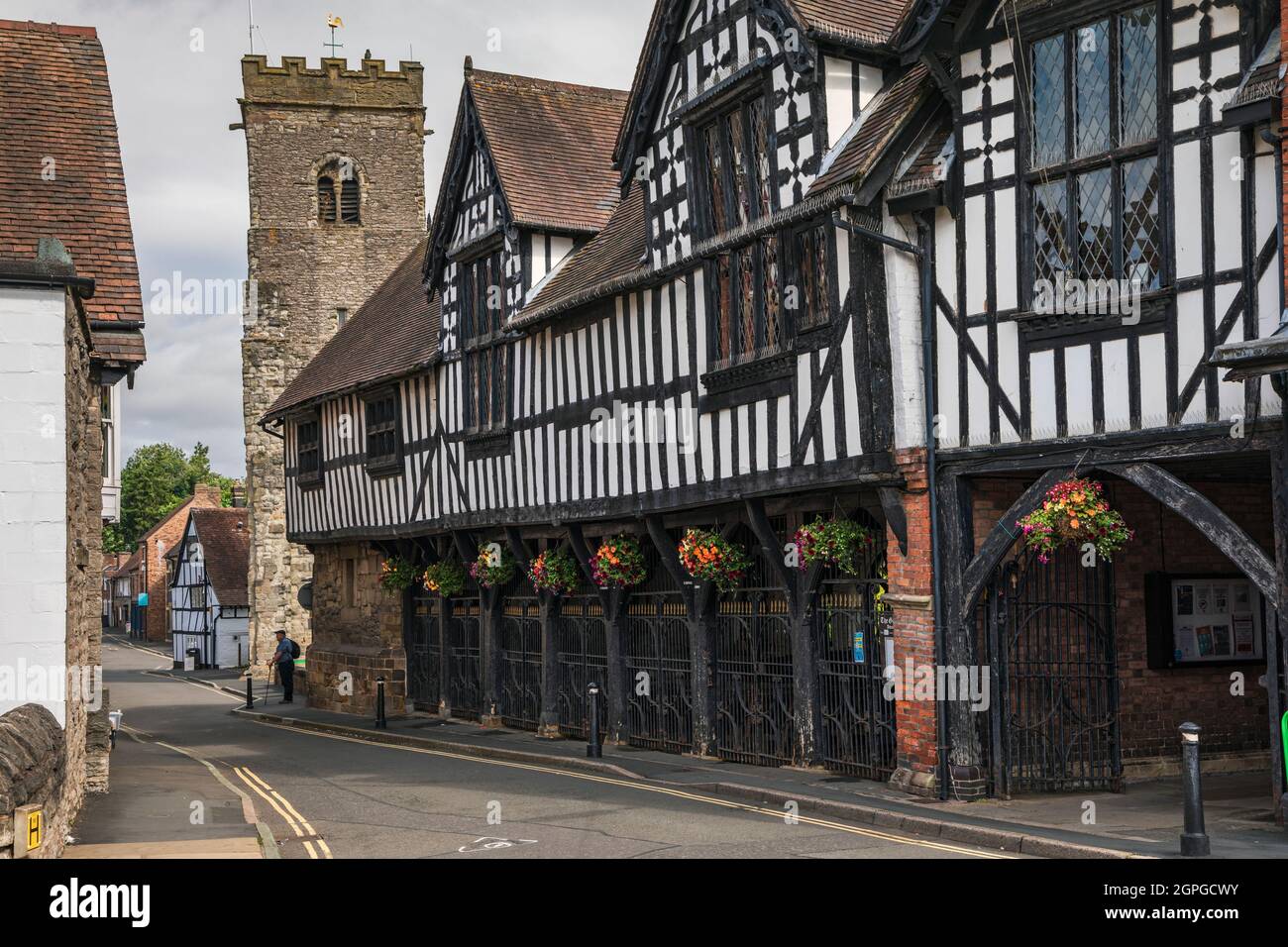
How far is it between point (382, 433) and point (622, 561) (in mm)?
9498

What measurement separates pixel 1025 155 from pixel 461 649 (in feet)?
51.7

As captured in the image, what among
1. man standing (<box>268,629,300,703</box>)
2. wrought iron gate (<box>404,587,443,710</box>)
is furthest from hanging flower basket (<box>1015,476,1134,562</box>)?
man standing (<box>268,629,300,703</box>)

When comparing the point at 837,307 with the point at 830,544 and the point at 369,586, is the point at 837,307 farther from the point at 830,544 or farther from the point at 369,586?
the point at 369,586

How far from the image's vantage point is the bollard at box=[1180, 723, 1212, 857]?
30.9 feet

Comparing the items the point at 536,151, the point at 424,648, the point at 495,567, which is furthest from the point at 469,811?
the point at 424,648

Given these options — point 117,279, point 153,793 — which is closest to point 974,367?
point 117,279

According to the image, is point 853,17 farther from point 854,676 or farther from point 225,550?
point 225,550

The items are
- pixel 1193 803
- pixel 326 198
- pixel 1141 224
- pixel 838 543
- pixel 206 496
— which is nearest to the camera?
pixel 1193 803

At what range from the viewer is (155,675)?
173 ft

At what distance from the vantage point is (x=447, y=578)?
24672 millimetres

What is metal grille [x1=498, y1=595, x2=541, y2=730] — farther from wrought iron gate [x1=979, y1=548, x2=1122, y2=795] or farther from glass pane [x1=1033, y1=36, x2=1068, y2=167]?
glass pane [x1=1033, y1=36, x2=1068, y2=167]

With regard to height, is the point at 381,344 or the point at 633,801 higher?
the point at 381,344

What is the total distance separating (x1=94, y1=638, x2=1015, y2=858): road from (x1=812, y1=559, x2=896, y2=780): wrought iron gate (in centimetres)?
159

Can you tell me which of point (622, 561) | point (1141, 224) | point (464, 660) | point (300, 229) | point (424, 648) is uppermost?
point (300, 229)
